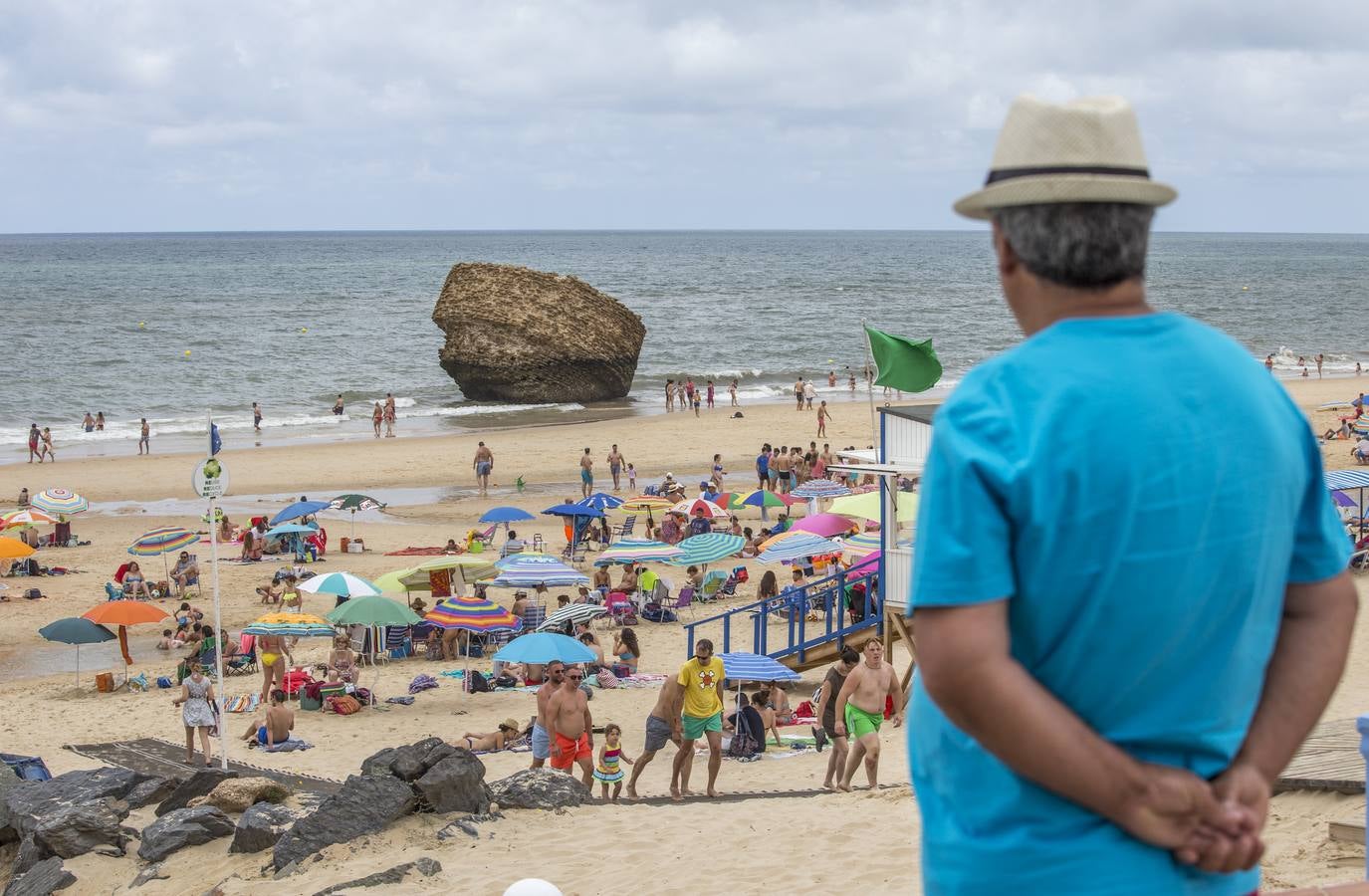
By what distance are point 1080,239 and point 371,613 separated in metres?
14.6

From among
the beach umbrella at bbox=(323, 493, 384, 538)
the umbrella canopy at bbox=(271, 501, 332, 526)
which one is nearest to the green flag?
the umbrella canopy at bbox=(271, 501, 332, 526)

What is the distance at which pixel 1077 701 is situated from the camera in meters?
1.52

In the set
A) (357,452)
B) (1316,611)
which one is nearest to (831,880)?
(1316,611)

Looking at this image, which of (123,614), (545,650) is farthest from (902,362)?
(123,614)

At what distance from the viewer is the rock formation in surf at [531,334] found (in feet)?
147

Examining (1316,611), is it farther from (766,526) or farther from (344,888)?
(766,526)

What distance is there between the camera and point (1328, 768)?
21.3 ft

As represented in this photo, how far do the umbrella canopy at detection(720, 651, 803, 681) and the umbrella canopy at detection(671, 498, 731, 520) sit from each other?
9.40 meters

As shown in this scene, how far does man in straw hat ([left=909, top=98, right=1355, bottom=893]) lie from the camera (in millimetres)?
1472

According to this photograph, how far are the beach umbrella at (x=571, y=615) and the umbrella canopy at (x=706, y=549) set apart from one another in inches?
93.4

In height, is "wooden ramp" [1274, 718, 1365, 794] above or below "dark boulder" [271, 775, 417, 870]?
above

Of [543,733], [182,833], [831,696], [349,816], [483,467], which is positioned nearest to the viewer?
[349,816]

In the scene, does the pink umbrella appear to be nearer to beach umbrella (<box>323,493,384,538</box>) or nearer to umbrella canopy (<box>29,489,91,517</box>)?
beach umbrella (<box>323,493,384,538</box>)

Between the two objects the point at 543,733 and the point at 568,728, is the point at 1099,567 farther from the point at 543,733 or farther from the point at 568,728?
the point at 543,733
